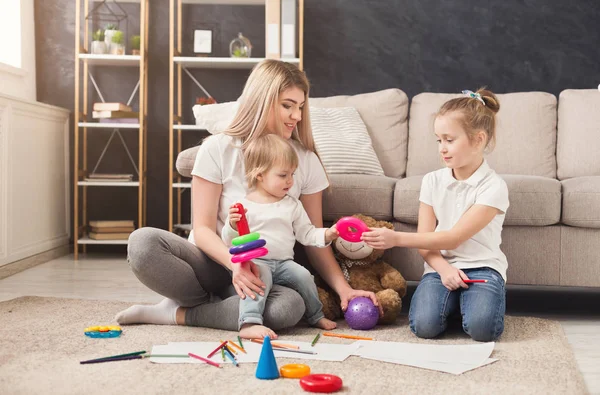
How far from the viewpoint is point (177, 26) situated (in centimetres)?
420

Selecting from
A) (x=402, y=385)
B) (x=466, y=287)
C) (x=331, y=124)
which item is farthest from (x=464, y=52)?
(x=402, y=385)

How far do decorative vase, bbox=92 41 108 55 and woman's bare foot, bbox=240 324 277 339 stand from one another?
2.52 metres

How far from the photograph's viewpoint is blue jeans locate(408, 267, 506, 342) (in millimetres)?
1968

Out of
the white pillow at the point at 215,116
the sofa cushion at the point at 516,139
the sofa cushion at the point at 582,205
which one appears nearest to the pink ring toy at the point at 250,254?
the white pillow at the point at 215,116

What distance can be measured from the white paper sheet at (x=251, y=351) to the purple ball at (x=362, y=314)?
0.70 ft

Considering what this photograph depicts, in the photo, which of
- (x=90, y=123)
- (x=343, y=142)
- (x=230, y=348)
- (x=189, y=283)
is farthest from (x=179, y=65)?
(x=230, y=348)

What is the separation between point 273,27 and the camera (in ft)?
12.8

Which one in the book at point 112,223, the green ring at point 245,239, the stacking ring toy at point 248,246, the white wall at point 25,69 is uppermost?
the white wall at point 25,69

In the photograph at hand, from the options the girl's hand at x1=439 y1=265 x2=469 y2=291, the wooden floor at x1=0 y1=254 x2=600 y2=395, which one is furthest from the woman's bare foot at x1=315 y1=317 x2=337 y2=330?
the wooden floor at x1=0 y1=254 x2=600 y2=395

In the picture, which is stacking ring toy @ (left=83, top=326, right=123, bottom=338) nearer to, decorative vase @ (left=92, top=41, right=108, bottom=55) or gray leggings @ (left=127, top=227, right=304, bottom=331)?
gray leggings @ (left=127, top=227, right=304, bottom=331)

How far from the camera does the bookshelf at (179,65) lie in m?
3.89

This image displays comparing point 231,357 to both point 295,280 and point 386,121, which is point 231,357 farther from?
point 386,121

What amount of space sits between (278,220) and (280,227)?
2 centimetres

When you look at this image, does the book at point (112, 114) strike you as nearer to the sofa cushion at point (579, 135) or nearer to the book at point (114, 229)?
the book at point (114, 229)
